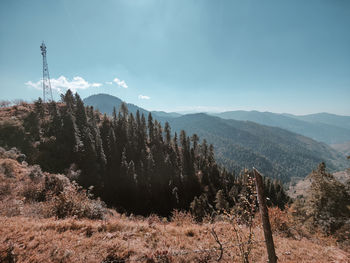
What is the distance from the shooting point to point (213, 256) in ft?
20.8

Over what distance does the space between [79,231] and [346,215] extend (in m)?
26.6

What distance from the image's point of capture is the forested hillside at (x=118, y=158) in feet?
131

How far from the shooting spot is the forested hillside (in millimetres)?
39844

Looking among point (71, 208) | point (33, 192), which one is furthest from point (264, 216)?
point (33, 192)

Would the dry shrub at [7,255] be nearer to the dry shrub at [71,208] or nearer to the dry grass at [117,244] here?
the dry grass at [117,244]

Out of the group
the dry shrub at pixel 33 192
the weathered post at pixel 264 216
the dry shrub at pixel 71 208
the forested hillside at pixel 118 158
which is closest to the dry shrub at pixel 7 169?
the dry shrub at pixel 33 192

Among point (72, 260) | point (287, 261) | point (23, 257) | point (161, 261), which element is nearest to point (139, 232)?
point (161, 261)

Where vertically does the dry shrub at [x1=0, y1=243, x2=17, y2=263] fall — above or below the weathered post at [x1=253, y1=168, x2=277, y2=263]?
below

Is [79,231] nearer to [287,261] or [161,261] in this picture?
[161,261]

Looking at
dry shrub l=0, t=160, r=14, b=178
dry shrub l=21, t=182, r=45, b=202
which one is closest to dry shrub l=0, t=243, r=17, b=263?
dry shrub l=21, t=182, r=45, b=202

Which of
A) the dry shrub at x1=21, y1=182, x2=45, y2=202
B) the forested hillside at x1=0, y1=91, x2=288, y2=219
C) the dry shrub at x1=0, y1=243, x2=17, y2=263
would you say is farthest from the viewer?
the forested hillside at x1=0, y1=91, x2=288, y2=219

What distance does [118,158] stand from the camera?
5806 centimetres

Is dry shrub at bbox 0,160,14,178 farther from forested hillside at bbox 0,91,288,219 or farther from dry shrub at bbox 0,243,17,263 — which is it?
forested hillside at bbox 0,91,288,219

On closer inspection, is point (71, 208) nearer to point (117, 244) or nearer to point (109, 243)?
point (109, 243)
